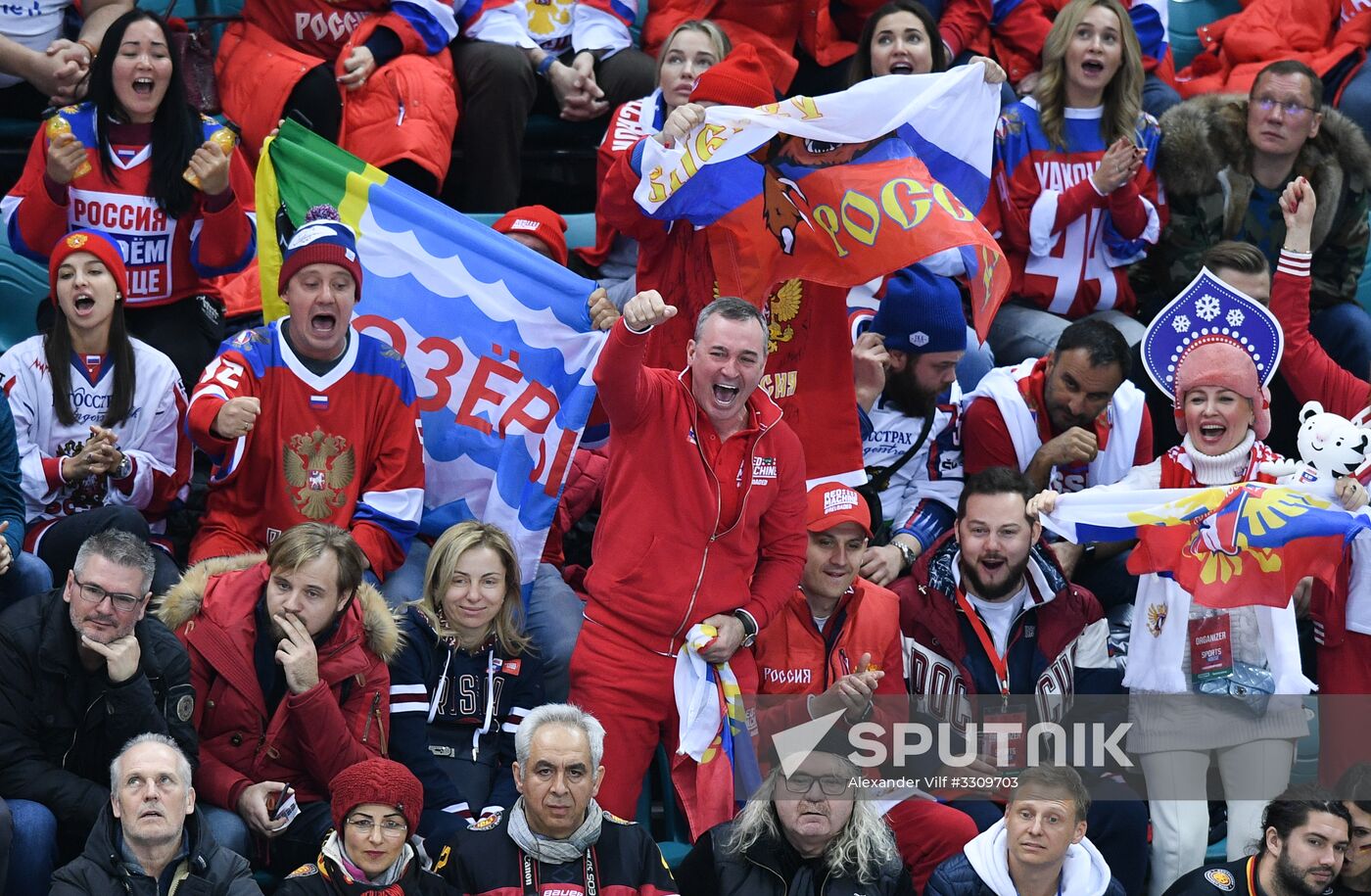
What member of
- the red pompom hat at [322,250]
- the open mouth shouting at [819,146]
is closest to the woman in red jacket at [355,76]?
the red pompom hat at [322,250]

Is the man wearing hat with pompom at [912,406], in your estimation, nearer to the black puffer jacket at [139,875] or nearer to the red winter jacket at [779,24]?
the red winter jacket at [779,24]

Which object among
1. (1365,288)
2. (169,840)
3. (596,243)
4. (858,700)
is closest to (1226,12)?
(1365,288)

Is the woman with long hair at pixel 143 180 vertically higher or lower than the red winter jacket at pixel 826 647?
higher

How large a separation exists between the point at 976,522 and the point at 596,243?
2.25 m

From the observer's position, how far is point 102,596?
529cm

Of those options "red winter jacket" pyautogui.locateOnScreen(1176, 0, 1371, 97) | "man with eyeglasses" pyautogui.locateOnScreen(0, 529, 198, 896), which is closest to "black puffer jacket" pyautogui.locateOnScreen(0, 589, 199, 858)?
"man with eyeglasses" pyautogui.locateOnScreen(0, 529, 198, 896)

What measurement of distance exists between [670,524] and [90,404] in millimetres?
1928

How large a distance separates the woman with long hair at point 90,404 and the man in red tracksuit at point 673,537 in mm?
1419

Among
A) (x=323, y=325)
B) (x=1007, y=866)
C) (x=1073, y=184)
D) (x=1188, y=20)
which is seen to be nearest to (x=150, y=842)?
(x=323, y=325)

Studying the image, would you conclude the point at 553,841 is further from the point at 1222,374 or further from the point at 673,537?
the point at 1222,374

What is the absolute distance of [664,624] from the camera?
590cm

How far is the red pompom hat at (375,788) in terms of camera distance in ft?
17.3

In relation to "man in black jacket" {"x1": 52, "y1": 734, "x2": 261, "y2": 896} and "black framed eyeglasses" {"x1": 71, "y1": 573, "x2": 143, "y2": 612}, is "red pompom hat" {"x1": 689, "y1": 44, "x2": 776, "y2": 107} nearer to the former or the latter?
"black framed eyeglasses" {"x1": 71, "y1": 573, "x2": 143, "y2": 612}

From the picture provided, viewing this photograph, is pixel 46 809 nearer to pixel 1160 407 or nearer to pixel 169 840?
pixel 169 840
